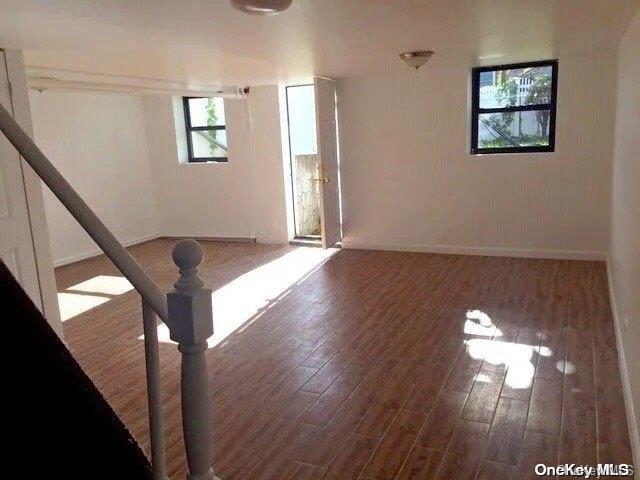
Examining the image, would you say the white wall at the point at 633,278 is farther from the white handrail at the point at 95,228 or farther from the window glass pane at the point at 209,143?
the window glass pane at the point at 209,143

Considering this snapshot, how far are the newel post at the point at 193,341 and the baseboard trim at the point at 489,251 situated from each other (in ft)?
18.0

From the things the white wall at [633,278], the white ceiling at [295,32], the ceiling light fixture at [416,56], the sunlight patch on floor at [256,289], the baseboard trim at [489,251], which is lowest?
the sunlight patch on floor at [256,289]

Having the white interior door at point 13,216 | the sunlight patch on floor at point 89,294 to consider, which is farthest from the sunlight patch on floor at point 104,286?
the white interior door at point 13,216

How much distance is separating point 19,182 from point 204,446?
282cm

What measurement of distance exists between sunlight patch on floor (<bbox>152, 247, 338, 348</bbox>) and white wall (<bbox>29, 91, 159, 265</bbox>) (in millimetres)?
2479

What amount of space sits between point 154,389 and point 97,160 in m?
6.54

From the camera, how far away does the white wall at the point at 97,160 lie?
21.4 ft

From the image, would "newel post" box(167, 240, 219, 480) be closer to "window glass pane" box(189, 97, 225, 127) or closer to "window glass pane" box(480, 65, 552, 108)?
"window glass pane" box(480, 65, 552, 108)

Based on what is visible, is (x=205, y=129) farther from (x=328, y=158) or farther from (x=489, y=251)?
(x=489, y=251)

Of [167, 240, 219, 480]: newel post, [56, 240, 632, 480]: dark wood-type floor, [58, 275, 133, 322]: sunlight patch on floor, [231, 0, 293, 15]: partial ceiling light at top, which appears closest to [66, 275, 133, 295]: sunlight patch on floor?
[58, 275, 133, 322]: sunlight patch on floor

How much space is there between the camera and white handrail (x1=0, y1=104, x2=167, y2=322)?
3.65 feet

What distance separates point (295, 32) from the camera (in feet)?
11.6

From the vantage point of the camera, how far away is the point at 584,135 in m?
5.55

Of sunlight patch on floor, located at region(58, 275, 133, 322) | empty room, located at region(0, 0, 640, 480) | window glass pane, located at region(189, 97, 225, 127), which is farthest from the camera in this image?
window glass pane, located at region(189, 97, 225, 127)
